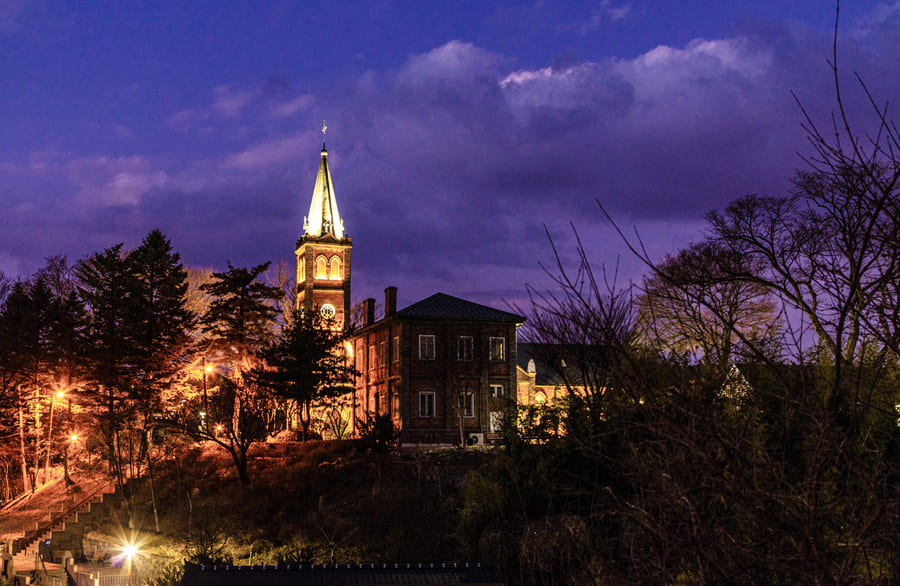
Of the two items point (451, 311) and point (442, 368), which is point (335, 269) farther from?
point (442, 368)

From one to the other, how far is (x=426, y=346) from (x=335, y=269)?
585 inches

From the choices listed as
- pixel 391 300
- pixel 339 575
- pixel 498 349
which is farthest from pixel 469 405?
pixel 339 575

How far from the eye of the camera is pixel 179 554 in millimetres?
24922

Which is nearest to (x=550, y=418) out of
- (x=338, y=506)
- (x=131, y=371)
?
(x=338, y=506)

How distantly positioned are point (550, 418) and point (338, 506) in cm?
1192

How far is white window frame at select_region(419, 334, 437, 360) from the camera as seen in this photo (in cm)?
4684

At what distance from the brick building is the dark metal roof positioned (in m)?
29.4

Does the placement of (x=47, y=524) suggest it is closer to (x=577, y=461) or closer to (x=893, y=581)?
(x=577, y=461)

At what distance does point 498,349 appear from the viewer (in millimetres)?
48156

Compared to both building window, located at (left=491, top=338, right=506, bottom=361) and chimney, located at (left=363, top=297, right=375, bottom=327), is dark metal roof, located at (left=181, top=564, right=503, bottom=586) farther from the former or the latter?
chimney, located at (left=363, top=297, right=375, bottom=327)

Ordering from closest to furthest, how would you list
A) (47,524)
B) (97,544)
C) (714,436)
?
1. (714,436)
2. (97,544)
3. (47,524)

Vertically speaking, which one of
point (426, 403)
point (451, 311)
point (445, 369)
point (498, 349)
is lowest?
point (426, 403)

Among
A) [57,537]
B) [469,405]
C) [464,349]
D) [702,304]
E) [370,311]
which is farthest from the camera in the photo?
[370,311]

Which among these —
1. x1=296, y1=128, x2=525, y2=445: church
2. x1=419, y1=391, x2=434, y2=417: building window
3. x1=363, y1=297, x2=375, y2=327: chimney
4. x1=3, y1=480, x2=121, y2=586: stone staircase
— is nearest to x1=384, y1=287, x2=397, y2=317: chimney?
x1=296, y1=128, x2=525, y2=445: church
